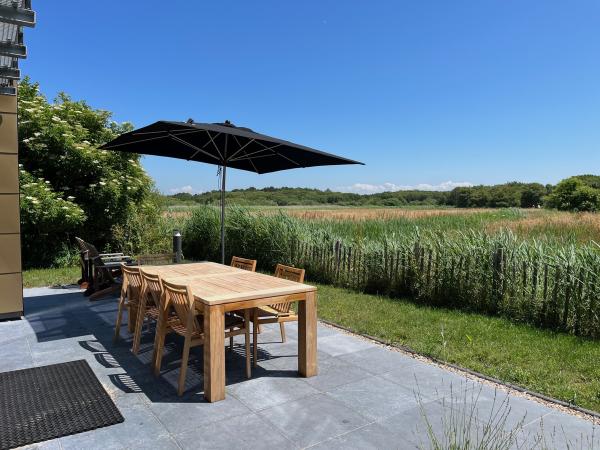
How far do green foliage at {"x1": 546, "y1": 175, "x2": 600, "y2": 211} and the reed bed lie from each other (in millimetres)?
48346

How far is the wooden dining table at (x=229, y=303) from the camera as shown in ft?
10.4

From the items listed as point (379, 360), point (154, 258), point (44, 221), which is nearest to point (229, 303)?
point (379, 360)

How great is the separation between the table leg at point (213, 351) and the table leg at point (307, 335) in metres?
0.80

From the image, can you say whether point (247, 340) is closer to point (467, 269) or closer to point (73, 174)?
point (467, 269)

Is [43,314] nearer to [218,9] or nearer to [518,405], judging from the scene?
[518,405]

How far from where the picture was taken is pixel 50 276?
29.3 feet

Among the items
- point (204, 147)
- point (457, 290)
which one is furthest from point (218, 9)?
point (457, 290)

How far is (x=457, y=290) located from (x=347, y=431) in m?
4.32

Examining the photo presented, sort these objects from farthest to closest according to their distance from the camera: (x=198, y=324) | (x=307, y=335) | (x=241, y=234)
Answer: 1. (x=241, y=234)
2. (x=307, y=335)
3. (x=198, y=324)

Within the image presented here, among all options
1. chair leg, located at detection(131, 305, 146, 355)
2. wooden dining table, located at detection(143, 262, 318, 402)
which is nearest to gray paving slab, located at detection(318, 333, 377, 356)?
wooden dining table, located at detection(143, 262, 318, 402)

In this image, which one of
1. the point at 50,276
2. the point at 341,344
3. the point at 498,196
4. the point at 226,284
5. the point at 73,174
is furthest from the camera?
the point at 498,196

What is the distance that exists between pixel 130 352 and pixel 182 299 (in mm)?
1393

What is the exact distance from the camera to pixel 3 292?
5387 mm

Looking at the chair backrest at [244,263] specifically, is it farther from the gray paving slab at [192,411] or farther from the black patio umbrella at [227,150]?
the gray paving slab at [192,411]
